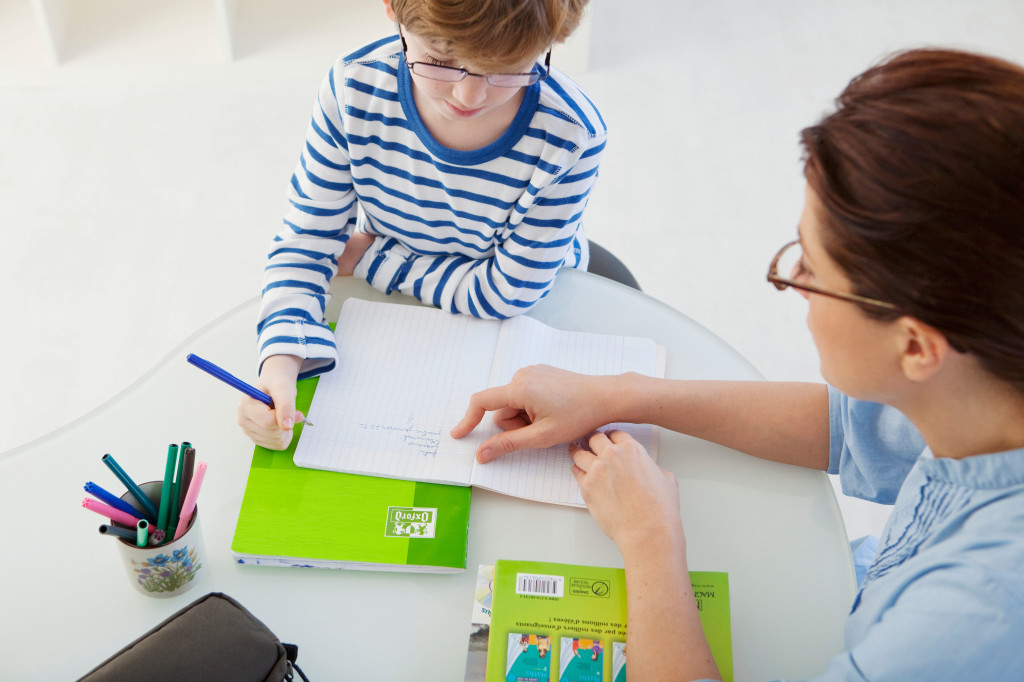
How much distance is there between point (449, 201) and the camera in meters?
1.08

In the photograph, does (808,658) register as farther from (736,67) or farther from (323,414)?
(736,67)

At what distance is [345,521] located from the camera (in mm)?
854

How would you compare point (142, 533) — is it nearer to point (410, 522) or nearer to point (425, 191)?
point (410, 522)

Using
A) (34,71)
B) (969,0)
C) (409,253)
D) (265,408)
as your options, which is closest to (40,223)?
(34,71)

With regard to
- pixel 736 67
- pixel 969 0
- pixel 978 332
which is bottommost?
pixel 978 332

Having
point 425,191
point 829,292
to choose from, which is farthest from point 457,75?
point 829,292

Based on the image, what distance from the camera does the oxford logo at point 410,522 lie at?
0.85 m

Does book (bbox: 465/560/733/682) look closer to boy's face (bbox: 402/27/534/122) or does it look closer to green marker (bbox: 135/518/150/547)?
green marker (bbox: 135/518/150/547)

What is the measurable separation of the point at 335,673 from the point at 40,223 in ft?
6.03

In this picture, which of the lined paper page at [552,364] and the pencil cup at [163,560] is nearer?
the pencil cup at [163,560]

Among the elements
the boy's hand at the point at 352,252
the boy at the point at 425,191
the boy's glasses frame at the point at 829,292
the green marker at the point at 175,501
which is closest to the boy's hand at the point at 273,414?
the boy at the point at 425,191

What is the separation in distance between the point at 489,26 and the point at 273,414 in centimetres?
45

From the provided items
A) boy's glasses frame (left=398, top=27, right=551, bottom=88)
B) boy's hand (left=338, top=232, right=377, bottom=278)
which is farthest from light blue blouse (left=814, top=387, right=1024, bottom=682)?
boy's hand (left=338, top=232, right=377, bottom=278)

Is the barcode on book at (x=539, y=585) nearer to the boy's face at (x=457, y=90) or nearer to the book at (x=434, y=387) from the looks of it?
the book at (x=434, y=387)
